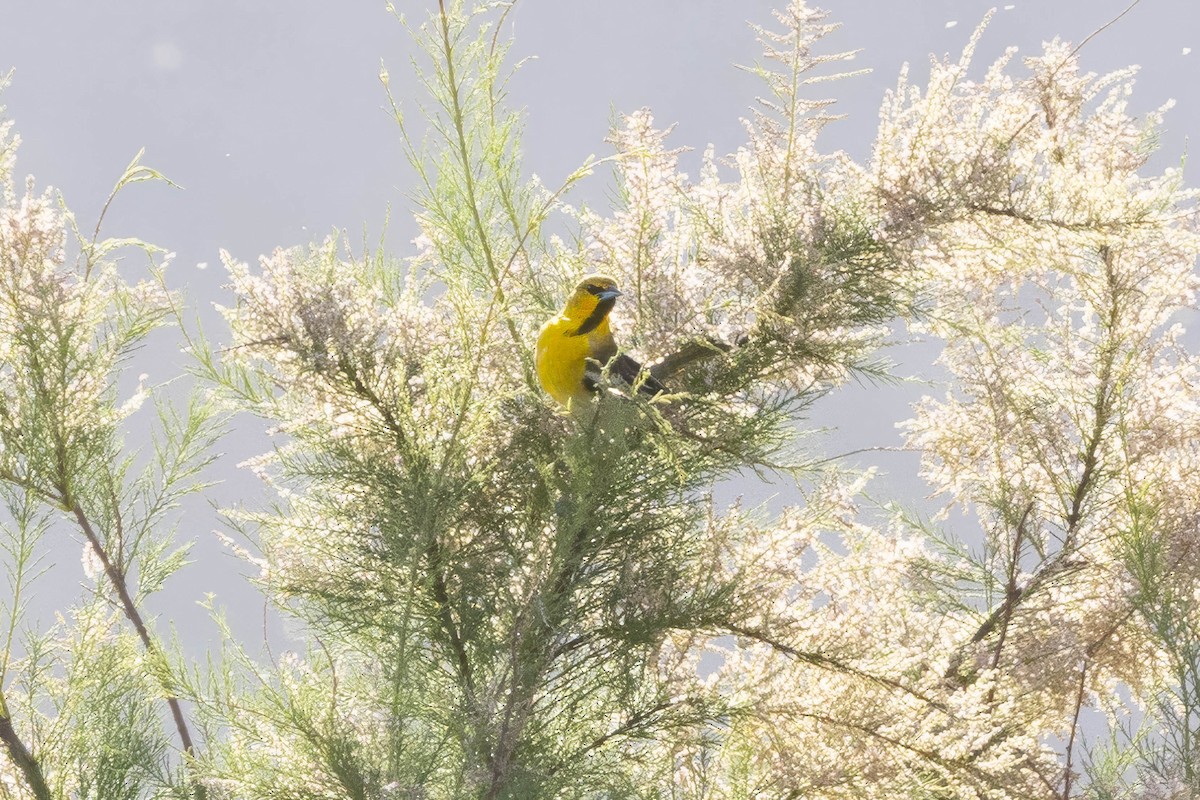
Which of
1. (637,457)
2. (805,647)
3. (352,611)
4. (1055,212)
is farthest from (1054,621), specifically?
(352,611)

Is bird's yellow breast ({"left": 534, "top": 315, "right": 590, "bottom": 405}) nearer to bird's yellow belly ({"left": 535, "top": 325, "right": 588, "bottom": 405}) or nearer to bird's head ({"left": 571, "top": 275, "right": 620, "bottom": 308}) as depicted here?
bird's yellow belly ({"left": 535, "top": 325, "right": 588, "bottom": 405})

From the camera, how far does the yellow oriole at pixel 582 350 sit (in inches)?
135

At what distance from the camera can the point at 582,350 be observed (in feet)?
11.3

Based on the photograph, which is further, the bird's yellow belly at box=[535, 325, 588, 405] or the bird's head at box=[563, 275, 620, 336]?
the bird's head at box=[563, 275, 620, 336]

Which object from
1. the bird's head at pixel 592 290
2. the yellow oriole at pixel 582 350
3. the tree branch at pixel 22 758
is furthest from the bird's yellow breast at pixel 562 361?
the tree branch at pixel 22 758

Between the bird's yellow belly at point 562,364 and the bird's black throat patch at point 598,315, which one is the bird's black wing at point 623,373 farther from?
the bird's black throat patch at point 598,315

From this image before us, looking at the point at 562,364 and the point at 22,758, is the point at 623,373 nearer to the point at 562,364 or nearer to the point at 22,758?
the point at 562,364

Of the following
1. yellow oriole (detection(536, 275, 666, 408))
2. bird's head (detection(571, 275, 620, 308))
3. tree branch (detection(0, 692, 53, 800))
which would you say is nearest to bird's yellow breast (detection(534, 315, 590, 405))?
yellow oriole (detection(536, 275, 666, 408))

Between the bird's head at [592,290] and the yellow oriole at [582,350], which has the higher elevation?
the bird's head at [592,290]

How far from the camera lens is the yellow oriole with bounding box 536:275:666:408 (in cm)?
344

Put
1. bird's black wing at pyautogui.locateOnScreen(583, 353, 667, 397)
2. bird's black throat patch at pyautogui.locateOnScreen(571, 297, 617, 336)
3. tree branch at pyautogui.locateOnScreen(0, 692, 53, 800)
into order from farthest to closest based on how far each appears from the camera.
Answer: tree branch at pyautogui.locateOnScreen(0, 692, 53, 800) → bird's black throat patch at pyautogui.locateOnScreen(571, 297, 617, 336) → bird's black wing at pyautogui.locateOnScreen(583, 353, 667, 397)

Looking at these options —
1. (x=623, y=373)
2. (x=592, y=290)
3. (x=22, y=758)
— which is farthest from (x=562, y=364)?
(x=22, y=758)

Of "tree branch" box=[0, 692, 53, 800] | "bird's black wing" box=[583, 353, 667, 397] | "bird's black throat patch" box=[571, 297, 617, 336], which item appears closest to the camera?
"bird's black wing" box=[583, 353, 667, 397]

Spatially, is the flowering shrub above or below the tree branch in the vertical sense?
above
